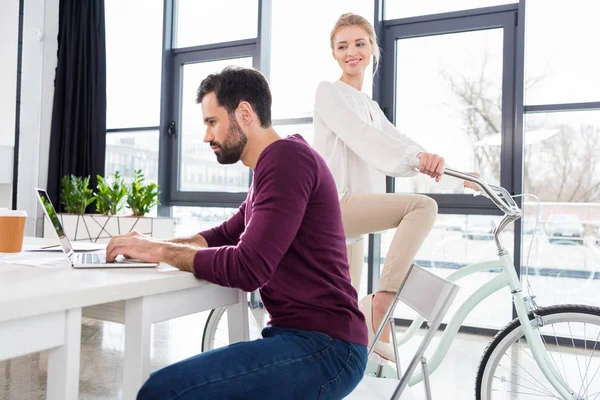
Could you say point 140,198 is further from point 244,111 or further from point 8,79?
point 244,111

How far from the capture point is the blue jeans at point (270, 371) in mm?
949

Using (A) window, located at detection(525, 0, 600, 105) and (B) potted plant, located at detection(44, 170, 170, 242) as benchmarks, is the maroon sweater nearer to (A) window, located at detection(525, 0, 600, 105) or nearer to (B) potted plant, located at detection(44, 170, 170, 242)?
(A) window, located at detection(525, 0, 600, 105)

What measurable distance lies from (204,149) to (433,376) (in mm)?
2748

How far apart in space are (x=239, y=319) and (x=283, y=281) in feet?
0.69

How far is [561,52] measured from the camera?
3371mm

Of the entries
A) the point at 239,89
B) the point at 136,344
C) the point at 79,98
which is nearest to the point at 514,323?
the point at 239,89

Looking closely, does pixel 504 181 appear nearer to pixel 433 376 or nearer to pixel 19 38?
pixel 433 376

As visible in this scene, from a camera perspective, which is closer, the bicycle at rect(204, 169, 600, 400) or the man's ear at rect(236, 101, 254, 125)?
the man's ear at rect(236, 101, 254, 125)

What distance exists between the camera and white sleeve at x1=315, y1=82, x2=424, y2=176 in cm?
164

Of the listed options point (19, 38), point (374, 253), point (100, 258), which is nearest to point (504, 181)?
point (374, 253)

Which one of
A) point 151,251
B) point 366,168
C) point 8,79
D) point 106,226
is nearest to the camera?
point 151,251

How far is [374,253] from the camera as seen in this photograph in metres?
3.81

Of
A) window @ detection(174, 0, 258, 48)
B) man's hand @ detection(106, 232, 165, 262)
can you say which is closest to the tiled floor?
man's hand @ detection(106, 232, 165, 262)

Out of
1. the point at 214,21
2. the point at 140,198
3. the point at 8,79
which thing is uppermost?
the point at 214,21
